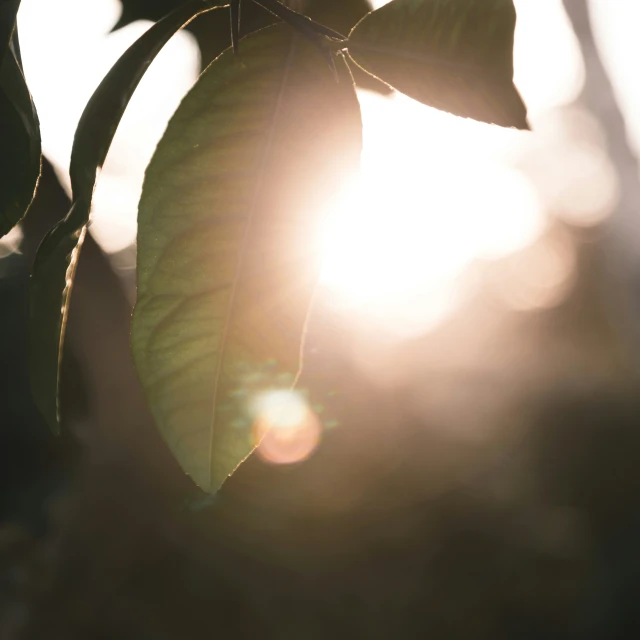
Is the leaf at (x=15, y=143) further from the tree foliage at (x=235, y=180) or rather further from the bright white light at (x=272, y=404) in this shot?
the bright white light at (x=272, y=404)

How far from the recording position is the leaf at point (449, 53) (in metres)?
0.29

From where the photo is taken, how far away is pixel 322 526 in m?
6.85

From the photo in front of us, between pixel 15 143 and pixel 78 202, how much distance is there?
66 millimetres

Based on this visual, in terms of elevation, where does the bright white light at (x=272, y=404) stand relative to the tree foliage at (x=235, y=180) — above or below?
below

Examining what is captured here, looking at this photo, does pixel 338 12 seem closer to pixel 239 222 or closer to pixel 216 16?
pixel 216 16

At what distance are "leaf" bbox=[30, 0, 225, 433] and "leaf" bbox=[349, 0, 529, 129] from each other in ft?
0.27

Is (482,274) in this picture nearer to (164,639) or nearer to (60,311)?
(164,639)

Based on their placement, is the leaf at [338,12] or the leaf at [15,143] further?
the leaf at [338,12]

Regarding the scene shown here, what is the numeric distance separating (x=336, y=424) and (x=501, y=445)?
7.04 ft

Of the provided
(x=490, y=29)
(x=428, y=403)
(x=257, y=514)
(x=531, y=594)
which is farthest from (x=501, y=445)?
(x=490, y=29)

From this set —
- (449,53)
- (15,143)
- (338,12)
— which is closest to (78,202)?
(15,143)

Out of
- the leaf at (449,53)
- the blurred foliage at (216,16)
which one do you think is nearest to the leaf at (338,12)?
the blurred foliage at (216,16)

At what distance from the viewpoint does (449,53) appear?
31 cm

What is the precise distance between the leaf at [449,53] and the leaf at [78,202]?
0.27 feet
